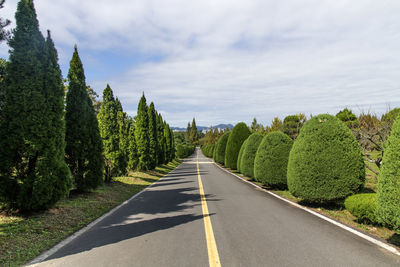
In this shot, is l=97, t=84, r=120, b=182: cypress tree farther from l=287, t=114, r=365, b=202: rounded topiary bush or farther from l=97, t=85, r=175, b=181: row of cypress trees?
l=287, t=114, r=365, b=202: rounded topiary bush

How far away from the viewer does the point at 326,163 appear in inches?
303

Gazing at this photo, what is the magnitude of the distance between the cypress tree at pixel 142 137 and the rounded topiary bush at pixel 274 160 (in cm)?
1250

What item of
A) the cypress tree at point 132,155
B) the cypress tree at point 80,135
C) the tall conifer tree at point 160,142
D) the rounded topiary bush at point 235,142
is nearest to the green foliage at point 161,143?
the tall conifer tree at point 160,142

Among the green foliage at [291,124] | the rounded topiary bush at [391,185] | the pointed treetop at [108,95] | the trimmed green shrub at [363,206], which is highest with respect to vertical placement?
the green foliage at [291,124]

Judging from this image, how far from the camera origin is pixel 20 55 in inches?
255

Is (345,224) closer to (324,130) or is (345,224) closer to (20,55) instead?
(324,130)

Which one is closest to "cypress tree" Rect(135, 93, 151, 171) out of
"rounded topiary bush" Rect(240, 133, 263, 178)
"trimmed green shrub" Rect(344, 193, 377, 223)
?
"rounded topiary bush" Rect(240, 133, 263, 178)

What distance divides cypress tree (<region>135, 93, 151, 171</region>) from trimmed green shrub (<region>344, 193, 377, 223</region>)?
18008 mm

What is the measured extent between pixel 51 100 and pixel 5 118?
3.96 feet

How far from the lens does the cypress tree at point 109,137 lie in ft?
46.9

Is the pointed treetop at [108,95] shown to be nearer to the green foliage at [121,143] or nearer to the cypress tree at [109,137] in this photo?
the cypress tree at [109,137]

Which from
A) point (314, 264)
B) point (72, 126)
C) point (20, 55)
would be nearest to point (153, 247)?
point (314, 264)

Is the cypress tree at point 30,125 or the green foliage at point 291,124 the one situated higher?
the green foliage at point 291,124

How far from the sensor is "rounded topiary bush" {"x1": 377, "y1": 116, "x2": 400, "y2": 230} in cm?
431
